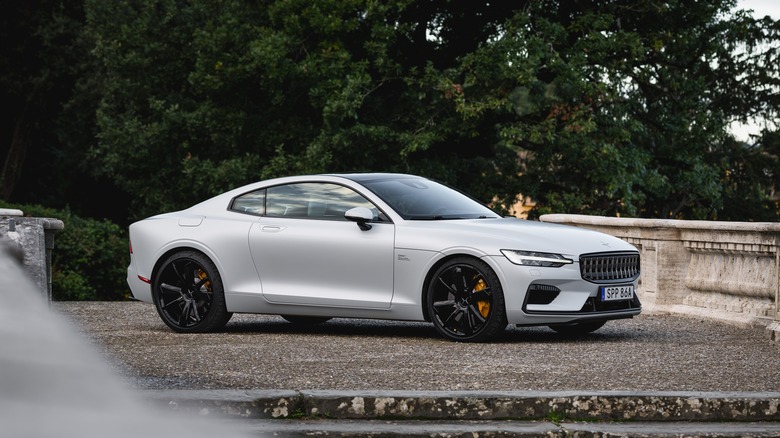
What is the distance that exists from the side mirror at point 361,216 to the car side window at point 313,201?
15 centimetres

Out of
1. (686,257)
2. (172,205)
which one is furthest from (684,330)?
(172,205)

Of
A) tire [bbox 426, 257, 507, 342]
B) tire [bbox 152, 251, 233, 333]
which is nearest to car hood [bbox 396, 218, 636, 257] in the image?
tire [bbox 426, 257, 507, 342]

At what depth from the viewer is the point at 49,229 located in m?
10.2

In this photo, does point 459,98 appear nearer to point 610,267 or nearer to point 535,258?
point 610,267

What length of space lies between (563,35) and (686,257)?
1322 cm

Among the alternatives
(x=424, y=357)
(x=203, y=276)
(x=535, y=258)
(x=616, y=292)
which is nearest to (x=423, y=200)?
(x=535, y=258)

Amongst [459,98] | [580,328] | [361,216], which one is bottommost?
[580,328]

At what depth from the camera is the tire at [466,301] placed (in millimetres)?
9125

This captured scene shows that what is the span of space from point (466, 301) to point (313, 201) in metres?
1.69

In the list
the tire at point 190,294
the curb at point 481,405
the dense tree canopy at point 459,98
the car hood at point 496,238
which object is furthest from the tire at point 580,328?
the dense tree canopy at point 459,98

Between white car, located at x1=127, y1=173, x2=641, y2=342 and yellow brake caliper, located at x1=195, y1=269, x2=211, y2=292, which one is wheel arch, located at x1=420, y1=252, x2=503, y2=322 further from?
yellow brake caliper, located at x1=195, y1=269, x2=211, y2=292

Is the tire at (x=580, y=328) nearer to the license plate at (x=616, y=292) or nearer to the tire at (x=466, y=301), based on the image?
the license plate at (x=616, y=292)

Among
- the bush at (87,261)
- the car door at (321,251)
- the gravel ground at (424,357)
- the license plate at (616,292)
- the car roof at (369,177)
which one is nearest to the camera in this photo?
the gravel ground at (424,357)

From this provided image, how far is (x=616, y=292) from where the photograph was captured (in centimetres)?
962
